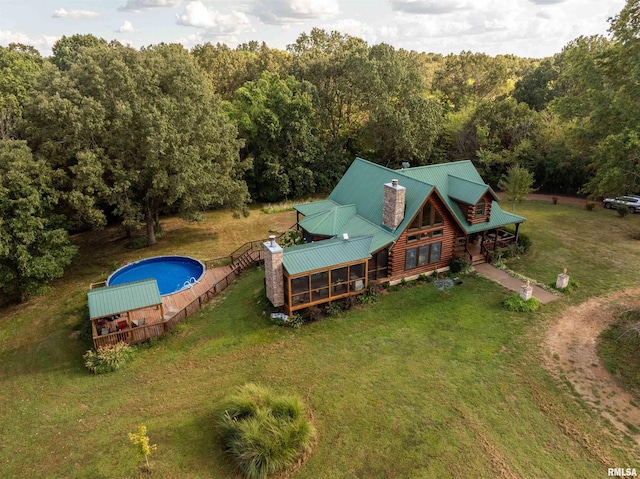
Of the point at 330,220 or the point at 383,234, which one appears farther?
the point at 330,220

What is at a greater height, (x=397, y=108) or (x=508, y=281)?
(x=397, y=108)

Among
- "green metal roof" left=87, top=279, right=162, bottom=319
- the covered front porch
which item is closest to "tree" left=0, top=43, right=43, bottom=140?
"green metal roof" left=87, top=279, right=162, bottom=319

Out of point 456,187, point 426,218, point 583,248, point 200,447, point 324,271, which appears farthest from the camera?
point 583,248

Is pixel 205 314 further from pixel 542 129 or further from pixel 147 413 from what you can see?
pixel 542 129

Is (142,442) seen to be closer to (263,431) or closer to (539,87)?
(263,431)

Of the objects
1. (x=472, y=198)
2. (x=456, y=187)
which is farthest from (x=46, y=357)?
(x=456, y=187)

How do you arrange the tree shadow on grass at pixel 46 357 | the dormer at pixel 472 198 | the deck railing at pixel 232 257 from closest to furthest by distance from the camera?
the tree shadow on grass at pixel 46 357
the dormer at pixel 472 198
the deck railing at pixel 232 257

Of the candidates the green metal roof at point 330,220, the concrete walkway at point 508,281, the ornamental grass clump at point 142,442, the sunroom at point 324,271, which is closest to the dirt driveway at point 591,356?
the concrete walkway at point 508,281

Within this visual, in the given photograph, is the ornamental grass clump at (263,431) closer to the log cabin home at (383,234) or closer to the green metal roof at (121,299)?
the log cabin home at (383,234)
